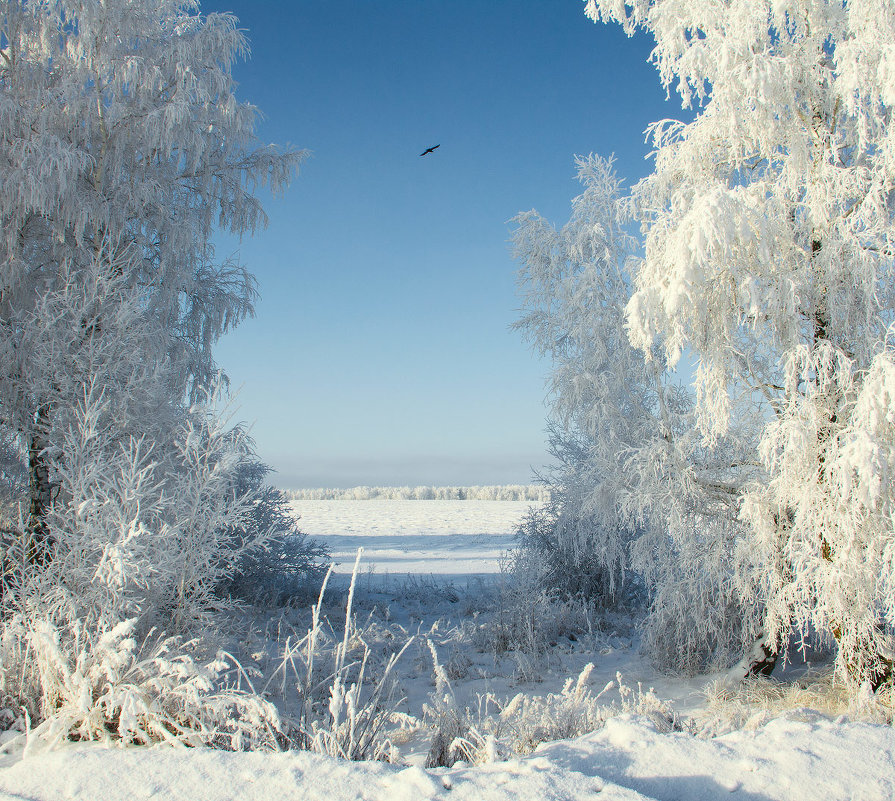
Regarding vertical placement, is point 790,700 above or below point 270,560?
below

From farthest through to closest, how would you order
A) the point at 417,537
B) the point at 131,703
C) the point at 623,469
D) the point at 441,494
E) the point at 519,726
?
the point at 441,494
the point at 417,537
the point at 623,469
the point at 519,726
the point at 131,703

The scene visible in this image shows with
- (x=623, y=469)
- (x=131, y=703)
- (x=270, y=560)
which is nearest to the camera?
(x=131, y=703)

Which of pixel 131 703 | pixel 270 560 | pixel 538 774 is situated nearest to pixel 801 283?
pixel 538 774

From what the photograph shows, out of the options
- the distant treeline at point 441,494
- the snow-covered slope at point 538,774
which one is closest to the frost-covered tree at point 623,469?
the snow-covered slope at point 538,774

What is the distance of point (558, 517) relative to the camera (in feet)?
30.7

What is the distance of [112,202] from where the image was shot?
794 centimetres

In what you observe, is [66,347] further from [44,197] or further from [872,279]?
[872,279]

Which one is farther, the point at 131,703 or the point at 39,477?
the point at 39,477

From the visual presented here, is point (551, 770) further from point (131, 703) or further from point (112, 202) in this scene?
point (112, 202)

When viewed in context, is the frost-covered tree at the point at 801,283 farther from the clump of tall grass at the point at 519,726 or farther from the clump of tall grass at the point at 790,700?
the clump of tall grass at the point at 519,726

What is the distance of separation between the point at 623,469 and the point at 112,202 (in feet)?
23.7

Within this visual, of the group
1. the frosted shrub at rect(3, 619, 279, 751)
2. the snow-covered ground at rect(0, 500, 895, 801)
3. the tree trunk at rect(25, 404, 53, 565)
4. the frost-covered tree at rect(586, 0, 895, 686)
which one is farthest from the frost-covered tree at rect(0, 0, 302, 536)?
the frost-covered tree at rect(586, 0, 895, 686)

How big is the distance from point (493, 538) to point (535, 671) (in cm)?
1205

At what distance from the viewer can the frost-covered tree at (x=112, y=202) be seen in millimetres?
6656
